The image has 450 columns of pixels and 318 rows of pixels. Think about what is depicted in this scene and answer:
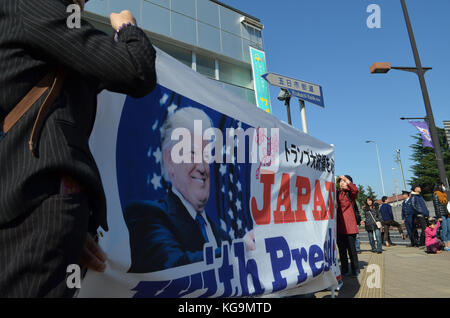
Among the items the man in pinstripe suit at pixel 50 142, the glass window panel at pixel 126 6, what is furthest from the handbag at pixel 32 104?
the glass window panel at pixel 126 6

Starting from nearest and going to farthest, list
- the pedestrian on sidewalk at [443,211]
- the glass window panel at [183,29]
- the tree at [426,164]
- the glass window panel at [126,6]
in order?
1. the pedestrian on sidewalk at [443,211]
2. the glass window panel at [126,6]
3. the glass window panel at [183,29]
4. the tree at [426,164]

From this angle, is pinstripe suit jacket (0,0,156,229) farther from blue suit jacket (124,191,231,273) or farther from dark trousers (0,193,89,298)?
blue suit jacket (124,191,231,273)

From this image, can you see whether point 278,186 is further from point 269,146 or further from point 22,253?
point 22,253

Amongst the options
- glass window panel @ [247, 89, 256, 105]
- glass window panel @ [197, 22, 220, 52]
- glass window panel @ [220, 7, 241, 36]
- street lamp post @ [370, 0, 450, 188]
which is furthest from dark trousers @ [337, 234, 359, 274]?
glass window panel @ [220, 7, 241, 36]

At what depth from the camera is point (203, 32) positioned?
1345cm

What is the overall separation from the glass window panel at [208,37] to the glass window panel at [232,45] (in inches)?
14.2

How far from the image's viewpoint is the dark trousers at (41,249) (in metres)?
0.78

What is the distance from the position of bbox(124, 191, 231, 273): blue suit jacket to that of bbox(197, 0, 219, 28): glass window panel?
43.6ft

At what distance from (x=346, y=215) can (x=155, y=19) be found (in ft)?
34.3

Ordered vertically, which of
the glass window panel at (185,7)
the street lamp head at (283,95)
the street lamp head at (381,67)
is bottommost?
the street lamp head at (283,95)

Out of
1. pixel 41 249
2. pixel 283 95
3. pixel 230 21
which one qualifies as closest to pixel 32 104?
pixel 41 249

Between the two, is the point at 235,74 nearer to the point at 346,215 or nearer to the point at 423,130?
the point at 423,130

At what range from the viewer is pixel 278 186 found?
3254 mm

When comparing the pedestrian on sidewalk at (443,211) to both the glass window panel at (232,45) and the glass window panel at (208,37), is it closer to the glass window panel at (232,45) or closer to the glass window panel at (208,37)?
the glass window panel at (232,45)
